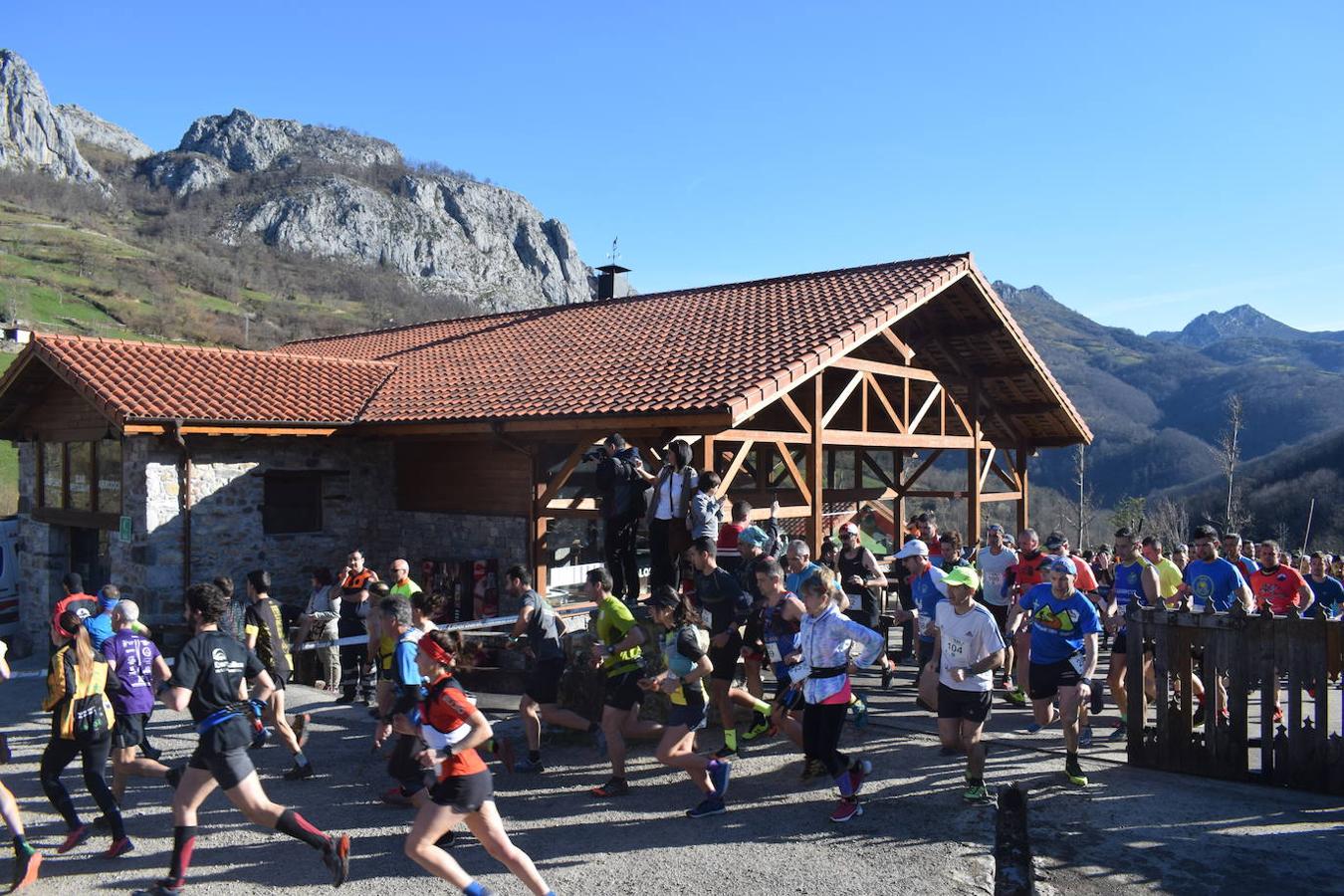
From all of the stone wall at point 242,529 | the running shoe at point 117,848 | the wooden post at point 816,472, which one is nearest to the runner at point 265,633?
the running shoe at point 117,848

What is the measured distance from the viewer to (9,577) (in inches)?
591

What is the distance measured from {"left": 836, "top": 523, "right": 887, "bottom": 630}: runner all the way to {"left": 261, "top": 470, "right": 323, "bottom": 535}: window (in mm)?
8426

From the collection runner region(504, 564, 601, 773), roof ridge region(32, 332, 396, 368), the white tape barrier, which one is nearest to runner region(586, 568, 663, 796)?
runner region(504, 564, 601, 773)

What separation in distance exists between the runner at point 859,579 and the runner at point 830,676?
224 centimetres

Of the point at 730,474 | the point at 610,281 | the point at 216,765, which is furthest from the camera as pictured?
the point at 610,281

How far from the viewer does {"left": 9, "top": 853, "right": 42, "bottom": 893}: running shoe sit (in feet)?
16.9

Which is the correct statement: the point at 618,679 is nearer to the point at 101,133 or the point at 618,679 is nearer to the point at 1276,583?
the point at 1276,583

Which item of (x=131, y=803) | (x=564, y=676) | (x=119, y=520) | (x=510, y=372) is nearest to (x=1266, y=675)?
(x=564, y=676)

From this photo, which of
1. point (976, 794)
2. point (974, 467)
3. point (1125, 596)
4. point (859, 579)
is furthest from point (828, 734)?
point (974, 467)

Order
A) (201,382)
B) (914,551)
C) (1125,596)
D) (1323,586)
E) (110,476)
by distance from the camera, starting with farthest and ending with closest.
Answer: (201,382) < (110,476) < (1323,586) < (1125,596) < (914,551)

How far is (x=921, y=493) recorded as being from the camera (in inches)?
671

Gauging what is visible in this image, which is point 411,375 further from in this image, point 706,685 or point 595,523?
point 706,685

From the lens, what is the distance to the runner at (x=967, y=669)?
235 inches

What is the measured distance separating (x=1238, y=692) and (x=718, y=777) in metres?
3.62
